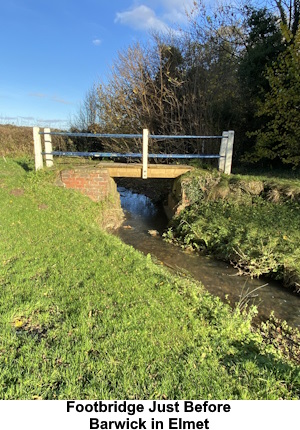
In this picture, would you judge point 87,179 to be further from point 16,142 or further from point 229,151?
point 16,142

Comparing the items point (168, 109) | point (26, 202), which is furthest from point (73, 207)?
point (168, 109)

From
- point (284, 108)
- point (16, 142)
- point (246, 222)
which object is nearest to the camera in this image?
point (246, 222)

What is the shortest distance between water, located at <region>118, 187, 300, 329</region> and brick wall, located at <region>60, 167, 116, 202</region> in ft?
4.63

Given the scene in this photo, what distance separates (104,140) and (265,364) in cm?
1303

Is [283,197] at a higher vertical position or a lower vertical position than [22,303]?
higher

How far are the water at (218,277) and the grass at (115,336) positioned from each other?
3.12 ft

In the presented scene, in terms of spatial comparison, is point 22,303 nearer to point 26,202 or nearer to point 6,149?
point 26,202

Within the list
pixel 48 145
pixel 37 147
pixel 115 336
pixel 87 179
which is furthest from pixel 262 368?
pixel 48 145

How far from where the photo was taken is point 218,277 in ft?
16.4

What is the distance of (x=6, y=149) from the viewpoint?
1441 cm

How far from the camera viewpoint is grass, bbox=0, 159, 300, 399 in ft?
6.72

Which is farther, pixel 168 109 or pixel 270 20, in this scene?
pixel 168 109

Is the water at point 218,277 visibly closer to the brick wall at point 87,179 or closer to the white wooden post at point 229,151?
the brick wall at point 87,179

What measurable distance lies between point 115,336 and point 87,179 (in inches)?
237
